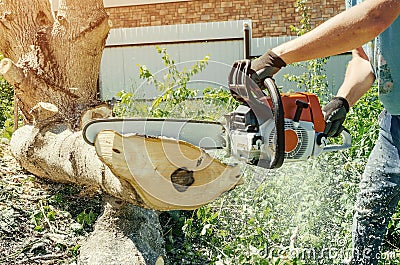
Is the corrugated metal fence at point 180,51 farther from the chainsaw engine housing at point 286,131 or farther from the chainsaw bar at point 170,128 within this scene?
the chainsaw engine housing at point 286,131

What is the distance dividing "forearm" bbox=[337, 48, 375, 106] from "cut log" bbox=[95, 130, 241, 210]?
1.92ft

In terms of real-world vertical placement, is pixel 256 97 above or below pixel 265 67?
below

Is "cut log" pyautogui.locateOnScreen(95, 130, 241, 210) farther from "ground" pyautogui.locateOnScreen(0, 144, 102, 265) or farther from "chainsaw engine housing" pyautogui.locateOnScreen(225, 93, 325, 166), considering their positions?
"ground" pyautogui.locateOnScreen(0, 144, 102, 265)

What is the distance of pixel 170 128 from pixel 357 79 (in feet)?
2.95

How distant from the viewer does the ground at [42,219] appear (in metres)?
3.22

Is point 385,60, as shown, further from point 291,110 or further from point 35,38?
point 35,38

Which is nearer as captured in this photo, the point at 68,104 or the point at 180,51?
the point at 68,104

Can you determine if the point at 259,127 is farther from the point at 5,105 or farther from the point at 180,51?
the point at 180,51

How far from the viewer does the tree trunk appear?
9.68 ft

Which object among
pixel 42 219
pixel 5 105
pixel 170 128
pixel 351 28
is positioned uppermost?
pixel 351 28

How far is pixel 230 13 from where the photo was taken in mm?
11125

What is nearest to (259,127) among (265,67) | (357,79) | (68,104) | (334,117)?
(265,67)

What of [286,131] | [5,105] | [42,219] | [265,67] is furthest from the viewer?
[5,105]

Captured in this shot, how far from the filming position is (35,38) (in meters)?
4.10
